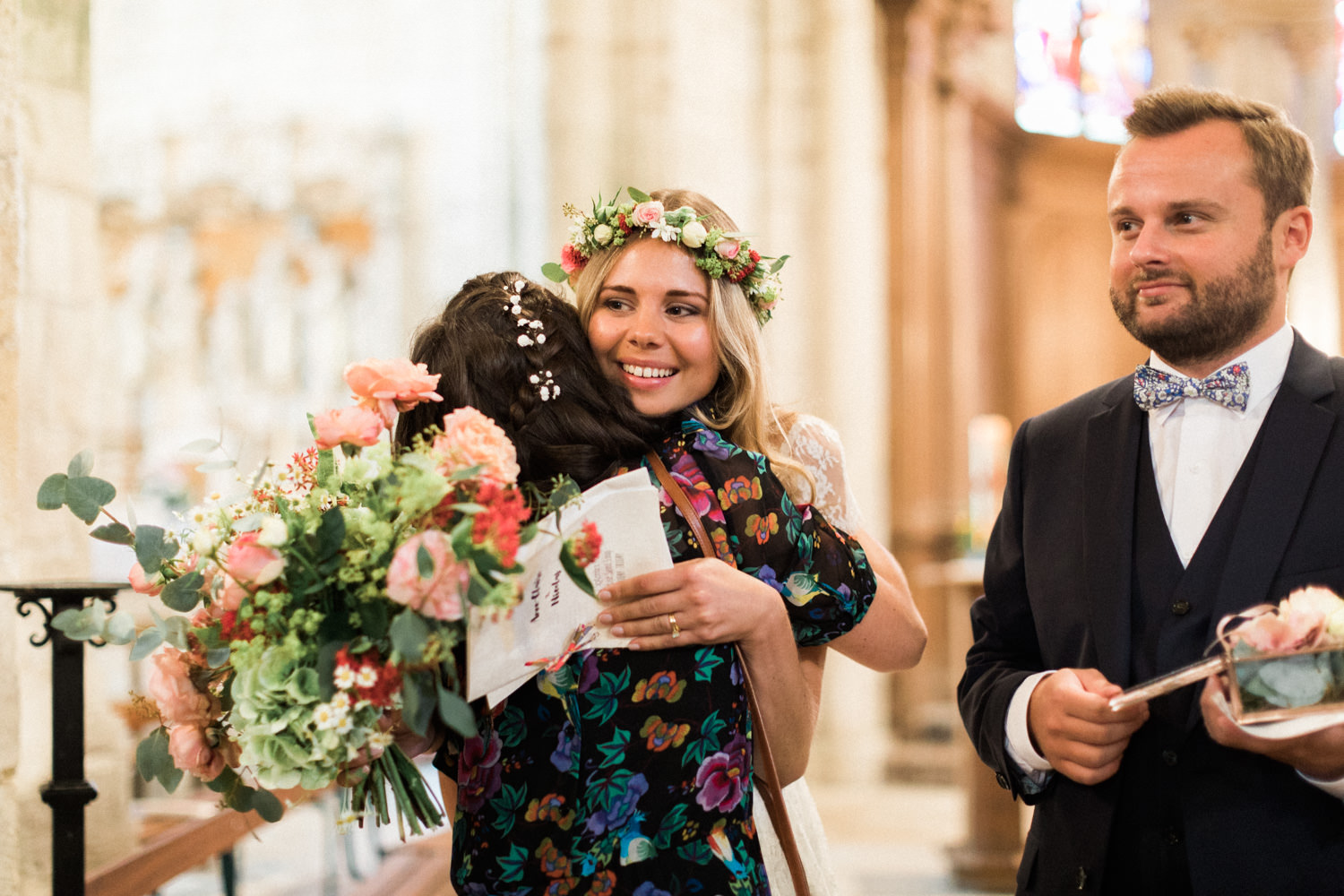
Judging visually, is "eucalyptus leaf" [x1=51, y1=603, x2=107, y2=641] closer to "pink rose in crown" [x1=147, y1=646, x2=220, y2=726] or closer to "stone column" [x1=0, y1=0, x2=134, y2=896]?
"pink rose in crown" [x1=147, y1=646, x2=220, y2=726]

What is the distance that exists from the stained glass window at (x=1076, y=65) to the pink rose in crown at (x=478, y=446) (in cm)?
943

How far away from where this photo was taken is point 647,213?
6.33 feet

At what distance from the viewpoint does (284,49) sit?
9055 mm

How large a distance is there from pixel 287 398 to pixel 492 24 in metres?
3.37

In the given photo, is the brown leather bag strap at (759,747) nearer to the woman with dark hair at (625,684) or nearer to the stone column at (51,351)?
the woman with dark hair at (625,684)

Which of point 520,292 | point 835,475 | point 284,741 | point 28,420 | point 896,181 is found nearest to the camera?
point 284,741

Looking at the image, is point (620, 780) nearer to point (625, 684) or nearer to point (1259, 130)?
Result: point (625, 684)

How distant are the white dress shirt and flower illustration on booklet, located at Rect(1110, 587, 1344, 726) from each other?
0.35 meters

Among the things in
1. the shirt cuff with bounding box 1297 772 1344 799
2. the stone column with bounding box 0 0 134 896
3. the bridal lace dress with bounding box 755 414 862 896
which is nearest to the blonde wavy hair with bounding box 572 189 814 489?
the bridal lace dress with bounding box 755 414 862 896

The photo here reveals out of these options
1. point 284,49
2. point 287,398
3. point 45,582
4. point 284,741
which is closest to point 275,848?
point 287,398

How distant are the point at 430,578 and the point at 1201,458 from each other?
1191mm

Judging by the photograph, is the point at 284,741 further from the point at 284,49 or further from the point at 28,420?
the point at 284,49

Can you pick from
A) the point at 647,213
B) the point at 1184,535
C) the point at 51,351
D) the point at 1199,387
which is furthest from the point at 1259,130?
the point at 51,351

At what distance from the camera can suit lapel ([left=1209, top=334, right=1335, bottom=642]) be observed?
1646 millimetres
